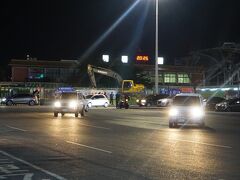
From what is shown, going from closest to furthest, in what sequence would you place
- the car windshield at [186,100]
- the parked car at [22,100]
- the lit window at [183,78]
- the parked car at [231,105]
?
the car windshield at [186,100] < the parked car at [231,105] < the parked car at [22,100] < the lit window at [183,78]

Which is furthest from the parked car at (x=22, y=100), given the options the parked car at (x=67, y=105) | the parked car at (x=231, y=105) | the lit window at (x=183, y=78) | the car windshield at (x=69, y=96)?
the lit window at (x=183, y=78)

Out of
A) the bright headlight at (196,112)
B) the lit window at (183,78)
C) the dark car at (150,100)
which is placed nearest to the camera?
the bright headlight at (196,112)

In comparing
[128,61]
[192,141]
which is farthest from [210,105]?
[128,61]

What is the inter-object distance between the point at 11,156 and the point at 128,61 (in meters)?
93.8

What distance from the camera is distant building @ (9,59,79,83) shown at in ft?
303

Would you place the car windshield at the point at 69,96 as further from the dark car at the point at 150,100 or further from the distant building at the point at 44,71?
the distant building at the point at 44,71

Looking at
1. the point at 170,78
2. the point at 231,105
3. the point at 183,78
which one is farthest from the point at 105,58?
the point at 231,105

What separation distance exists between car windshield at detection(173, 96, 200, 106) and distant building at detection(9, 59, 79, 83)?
65.2 metres

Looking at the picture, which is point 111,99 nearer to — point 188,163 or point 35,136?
point 35,136

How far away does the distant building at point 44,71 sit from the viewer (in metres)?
92.2

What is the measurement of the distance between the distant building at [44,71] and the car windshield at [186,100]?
214ft

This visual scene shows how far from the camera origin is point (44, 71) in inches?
3755

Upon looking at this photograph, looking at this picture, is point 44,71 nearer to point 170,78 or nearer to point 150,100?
point 170,78

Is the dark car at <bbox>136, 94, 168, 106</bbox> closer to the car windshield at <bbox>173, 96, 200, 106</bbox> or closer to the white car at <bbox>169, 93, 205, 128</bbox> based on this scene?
the car windshield at <bbox>173, 96, 200, 106</bbox>
